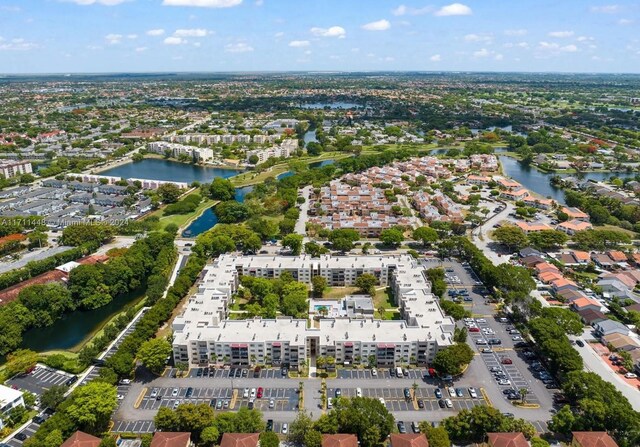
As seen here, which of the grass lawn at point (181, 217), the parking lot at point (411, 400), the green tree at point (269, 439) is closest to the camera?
the green tree at point (269, 439)

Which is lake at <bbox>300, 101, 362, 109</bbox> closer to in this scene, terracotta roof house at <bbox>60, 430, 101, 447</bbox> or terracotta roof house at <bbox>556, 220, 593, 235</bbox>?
terracotta roof house at <bbox>556, 220, 593, 235</bbox>

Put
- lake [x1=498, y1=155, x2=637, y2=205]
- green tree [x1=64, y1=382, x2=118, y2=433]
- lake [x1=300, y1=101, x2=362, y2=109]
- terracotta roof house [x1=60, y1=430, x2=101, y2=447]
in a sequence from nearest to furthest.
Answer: terracotta roof house [x1=60, y1=430, x2=101, y2=447]
green tree [x1=64, y1=382, x2=118, y2=433]
lake [x1=498, y1=155, x2=637, y2=205]
lake [x1=300, y1=101, x2=362, y2=109]

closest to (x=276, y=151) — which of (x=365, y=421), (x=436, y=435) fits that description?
(x=365, y=421)

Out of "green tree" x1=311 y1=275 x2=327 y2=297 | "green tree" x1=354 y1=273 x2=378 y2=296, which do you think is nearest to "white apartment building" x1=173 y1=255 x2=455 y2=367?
"green tree" x1=354 y1=273 x2=378 y2=296

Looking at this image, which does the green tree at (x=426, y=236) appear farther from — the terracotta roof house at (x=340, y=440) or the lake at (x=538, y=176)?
the lake at (x=538, y=176)

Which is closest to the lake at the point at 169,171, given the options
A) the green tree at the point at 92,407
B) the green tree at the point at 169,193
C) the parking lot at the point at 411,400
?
the green tree at the point at 169,193

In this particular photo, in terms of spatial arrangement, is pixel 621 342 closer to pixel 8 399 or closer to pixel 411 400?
pixel 411 400

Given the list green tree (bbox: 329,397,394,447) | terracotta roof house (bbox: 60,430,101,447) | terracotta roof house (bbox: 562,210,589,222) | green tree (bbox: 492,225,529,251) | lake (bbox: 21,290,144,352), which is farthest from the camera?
terracotta roof house (bbox: 562,210,589,222)
